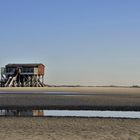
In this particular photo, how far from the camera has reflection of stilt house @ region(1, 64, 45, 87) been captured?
131637 mm

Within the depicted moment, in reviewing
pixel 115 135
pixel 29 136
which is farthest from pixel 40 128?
pixel 115 135

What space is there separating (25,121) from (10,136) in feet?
17.6

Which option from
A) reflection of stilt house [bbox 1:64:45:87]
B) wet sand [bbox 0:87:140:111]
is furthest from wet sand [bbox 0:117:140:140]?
reflection of stilt house [bbox 1:64:45:87]

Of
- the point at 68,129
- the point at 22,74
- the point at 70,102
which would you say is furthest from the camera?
the point at 22,74

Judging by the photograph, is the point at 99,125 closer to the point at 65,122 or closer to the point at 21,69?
the point at 65,122

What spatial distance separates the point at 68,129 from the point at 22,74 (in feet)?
385

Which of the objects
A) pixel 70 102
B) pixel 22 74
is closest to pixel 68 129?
pixel 70 102

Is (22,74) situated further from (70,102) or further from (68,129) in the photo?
(68,129)

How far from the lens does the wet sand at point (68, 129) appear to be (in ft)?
53.1

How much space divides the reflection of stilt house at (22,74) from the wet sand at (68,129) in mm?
108778

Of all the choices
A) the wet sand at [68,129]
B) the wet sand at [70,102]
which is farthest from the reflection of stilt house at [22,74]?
the wet sand at [68,129]

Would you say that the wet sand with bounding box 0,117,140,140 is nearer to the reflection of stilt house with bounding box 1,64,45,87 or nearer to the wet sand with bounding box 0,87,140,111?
the wet sand with bounding box 0,87,140,111

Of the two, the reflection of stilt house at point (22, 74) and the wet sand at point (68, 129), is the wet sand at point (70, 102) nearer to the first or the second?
the wet sand at point (68, 129)

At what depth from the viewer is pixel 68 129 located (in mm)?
18453
